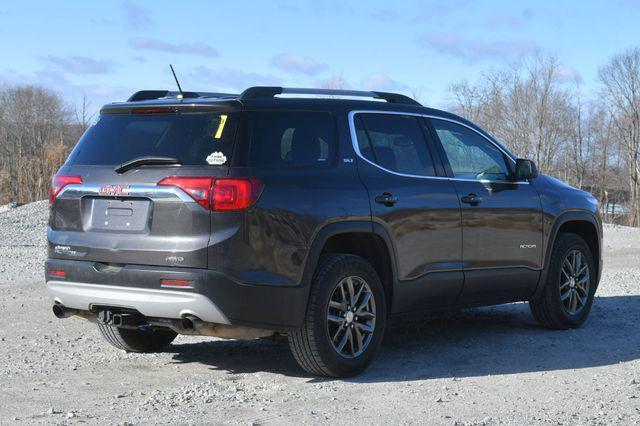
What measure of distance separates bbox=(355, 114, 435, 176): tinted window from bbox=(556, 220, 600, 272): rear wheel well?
233 centimetres

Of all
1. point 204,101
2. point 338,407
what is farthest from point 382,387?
point 204,101

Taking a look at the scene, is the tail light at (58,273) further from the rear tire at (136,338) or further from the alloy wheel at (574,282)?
the alloy wheel at (574,282)

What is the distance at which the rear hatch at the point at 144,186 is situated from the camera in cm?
585

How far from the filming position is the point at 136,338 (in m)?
7.41

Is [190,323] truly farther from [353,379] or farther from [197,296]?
[353,379]

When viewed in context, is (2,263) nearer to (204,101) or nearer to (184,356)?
(184,356)

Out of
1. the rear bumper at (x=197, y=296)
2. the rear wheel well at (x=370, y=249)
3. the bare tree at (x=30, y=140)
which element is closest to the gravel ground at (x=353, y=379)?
the rear bumper at (x=197, y=296)

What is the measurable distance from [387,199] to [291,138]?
2.79ft

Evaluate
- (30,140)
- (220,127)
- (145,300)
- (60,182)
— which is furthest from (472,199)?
(30,140)

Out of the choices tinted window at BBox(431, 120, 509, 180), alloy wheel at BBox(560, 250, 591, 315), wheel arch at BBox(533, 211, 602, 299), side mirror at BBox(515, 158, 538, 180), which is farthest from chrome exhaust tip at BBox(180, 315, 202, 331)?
alloy wheel at BBox(560, 250, 591, 315)

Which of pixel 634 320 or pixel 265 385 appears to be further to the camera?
pixel 634 320

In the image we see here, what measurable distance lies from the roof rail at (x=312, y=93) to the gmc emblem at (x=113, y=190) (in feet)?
3.14

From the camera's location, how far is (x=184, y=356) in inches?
291

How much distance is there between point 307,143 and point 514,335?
3.06m
